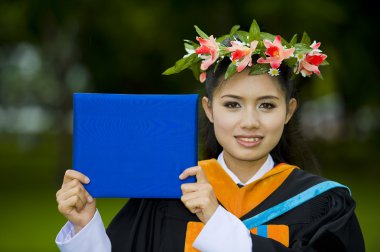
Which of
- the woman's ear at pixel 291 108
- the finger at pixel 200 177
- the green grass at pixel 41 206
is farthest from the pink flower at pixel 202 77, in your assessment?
the green grass at pixel 41 206

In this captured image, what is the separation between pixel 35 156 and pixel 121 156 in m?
24.3

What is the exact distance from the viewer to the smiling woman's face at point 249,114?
10.8 feet

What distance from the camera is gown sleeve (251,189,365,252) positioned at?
3.16m

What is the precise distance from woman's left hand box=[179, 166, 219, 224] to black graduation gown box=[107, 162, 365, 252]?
23cm

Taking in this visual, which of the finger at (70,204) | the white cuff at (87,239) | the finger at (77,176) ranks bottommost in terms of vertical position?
the white cuff at (87,239)

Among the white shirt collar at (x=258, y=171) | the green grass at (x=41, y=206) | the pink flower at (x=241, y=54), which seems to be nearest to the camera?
the pink flower at (x=241, y=54)

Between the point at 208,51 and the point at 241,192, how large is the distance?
66cm

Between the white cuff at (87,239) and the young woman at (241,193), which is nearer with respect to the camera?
the young woman at (241,193)

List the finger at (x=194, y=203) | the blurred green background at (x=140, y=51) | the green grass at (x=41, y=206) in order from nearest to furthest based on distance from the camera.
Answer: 1. the finger at (x=194, y=203)
2. the green grass at (x=41, y=206)
3. the blurred green background at (x=140, y=51)

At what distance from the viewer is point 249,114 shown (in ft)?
10.7

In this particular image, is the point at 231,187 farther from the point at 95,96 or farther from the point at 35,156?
the point at 35,156

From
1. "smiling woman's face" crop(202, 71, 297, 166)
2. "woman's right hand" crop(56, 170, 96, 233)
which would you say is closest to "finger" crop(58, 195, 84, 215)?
"woman's right hand" crop(56, 170, 96, 233)

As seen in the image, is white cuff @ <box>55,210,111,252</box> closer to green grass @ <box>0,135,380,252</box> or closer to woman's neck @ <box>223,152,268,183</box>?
woman's neck @ <box>223,152,268,183</box>

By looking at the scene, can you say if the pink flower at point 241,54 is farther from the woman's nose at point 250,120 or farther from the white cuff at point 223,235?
the white cuff at point 223,235
